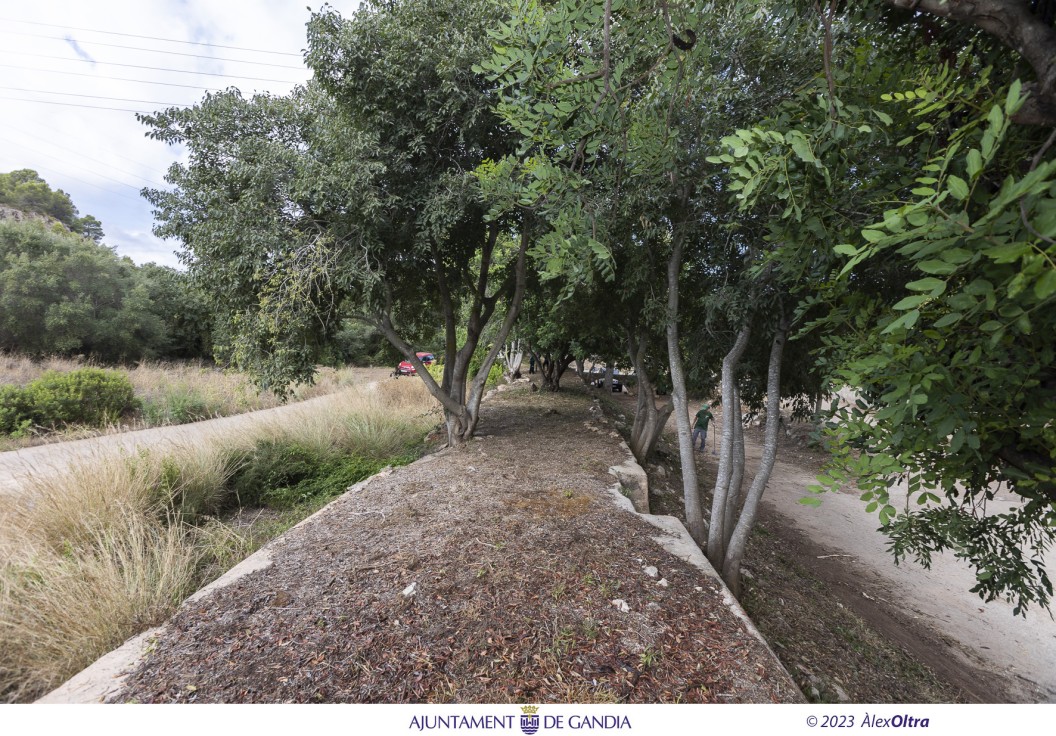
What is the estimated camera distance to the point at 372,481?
15.8ft

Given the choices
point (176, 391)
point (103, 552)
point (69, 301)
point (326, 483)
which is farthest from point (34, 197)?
point (103, 552)

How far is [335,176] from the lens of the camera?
15.1 feet

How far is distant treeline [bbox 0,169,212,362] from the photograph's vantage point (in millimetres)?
13094

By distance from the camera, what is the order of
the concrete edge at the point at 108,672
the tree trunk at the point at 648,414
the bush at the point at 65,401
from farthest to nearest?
the bush at the point at 65,401, the tree trunk at the point at 648,414, the concrete edge at the point at 108,672

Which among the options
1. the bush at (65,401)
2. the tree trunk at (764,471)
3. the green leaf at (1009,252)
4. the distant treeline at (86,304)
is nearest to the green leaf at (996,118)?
the green leaf at (1009,252)

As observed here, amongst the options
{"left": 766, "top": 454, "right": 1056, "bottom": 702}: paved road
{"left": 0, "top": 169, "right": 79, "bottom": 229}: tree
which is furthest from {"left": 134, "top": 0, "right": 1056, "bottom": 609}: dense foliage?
{"left": 0, "top": 169, "right": 79, "bottom": 229}: tree

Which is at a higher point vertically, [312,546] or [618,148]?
[618,148]

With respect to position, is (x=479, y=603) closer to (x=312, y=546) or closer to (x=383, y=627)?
(x=383, y=627)

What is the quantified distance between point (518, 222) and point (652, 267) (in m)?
2.53

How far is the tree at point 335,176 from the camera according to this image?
15.5 feet

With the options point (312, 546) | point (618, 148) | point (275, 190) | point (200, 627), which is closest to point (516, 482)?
point (312, 546)

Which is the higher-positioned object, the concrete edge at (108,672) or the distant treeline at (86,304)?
the distant treeline at (86,304)

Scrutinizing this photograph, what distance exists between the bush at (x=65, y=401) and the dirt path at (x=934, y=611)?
11488 millimetres

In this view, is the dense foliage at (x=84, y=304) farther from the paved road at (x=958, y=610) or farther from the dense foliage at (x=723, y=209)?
the paved road at (x=958, y=610)
